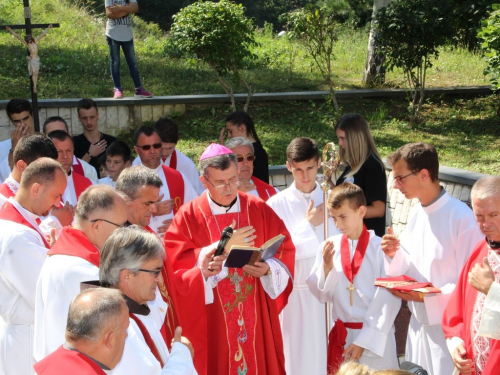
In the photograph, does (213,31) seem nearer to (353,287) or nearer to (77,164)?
(77,164)

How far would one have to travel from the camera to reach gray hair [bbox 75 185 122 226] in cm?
367

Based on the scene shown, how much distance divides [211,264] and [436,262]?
1.54m

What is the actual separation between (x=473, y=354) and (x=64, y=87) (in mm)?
10363

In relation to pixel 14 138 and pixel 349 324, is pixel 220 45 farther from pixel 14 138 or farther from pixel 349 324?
pixel 349 324

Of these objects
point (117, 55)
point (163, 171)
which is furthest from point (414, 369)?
point (117, 55)

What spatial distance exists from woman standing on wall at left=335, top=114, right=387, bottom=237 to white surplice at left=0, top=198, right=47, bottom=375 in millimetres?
2878

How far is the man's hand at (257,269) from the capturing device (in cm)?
471

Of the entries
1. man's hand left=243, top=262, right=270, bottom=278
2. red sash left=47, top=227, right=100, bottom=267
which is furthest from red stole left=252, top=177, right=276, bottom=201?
red sash left=47, top=227, right=100, bottom=267

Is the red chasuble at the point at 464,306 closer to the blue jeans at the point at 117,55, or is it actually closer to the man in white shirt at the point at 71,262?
the man in white shirt at the point at 71,262

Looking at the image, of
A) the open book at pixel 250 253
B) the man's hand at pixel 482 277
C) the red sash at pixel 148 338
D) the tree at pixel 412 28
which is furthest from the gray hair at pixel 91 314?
the tree at pixel 412 28

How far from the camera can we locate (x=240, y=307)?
5047mm

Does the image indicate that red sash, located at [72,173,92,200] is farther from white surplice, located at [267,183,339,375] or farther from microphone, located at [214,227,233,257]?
microphone, located at [214,227,233,257]

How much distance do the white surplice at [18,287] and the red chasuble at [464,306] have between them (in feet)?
8.16

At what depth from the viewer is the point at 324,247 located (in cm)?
488
